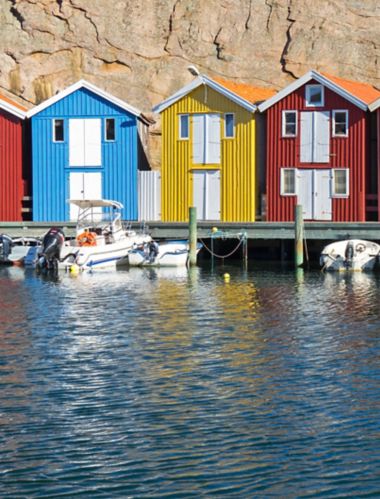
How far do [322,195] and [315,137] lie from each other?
2.58 meters

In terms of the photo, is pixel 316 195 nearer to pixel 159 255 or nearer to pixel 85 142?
pixel 159 255

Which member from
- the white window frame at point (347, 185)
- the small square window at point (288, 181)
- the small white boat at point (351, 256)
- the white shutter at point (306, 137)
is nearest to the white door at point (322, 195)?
the white window frame at point (347, 185)

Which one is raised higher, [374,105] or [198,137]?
[374,105]

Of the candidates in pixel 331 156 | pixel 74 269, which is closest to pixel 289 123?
pixel 331 156

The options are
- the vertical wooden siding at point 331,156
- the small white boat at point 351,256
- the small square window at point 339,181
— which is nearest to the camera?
the small white boat at point 351,256

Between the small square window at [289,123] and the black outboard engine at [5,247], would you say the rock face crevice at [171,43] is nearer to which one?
the small square window at [289,123]

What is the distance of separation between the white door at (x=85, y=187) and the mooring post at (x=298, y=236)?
439 inches

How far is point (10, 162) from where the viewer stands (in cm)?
5450

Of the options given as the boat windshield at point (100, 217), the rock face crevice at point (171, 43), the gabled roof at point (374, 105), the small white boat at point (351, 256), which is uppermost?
the rock face crevice at point (171, 43)

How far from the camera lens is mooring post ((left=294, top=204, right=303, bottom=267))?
45875 millimetres

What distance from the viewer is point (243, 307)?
36.3 m

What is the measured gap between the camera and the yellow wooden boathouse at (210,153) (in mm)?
52375

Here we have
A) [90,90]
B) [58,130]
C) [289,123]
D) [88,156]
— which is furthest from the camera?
[58,130]

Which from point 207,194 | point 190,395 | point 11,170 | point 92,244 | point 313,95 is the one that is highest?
point 313,95
